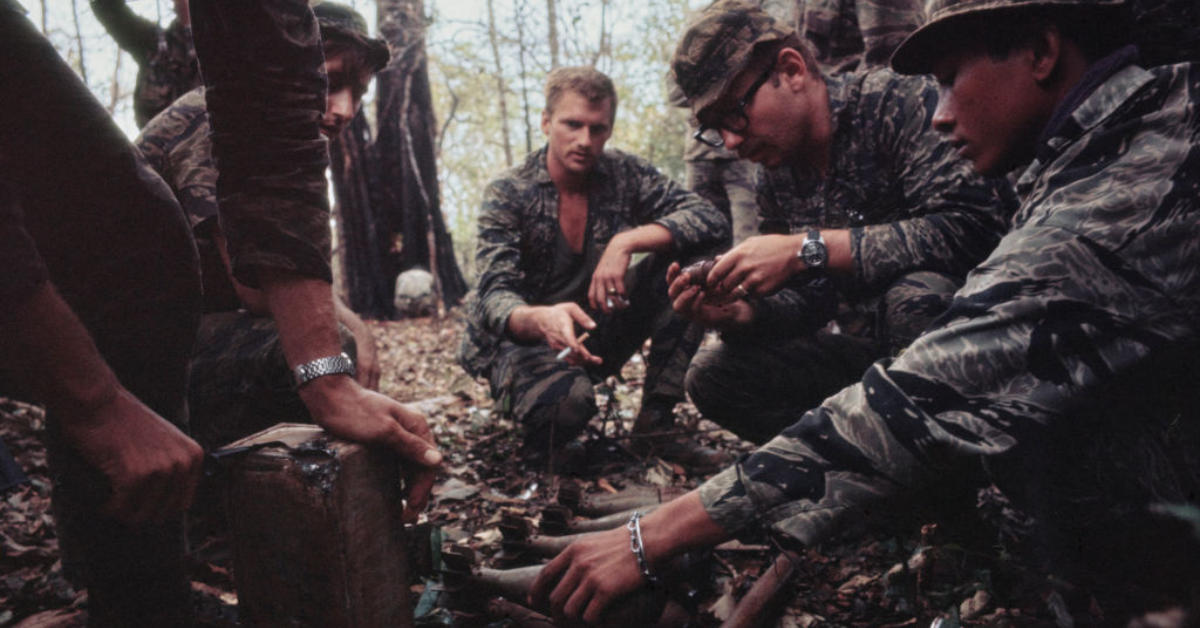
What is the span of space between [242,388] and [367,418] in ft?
5.24

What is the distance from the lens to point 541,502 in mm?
3342

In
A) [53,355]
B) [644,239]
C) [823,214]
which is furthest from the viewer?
[644,239]

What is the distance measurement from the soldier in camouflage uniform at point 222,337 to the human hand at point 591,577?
4.81ft

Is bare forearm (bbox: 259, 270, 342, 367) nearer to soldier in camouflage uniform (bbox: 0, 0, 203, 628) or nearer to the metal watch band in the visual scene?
the metal watch band

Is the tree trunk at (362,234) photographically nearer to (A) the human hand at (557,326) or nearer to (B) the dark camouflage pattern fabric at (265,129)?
(A) the human hand at (557,326)

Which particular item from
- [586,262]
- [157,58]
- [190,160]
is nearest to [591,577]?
[190,160]

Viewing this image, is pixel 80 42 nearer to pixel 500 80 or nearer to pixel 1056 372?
pixel 500 80

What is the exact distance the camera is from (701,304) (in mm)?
3248

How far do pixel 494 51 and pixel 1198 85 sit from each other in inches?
620

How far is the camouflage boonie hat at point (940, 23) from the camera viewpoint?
1716 millimetres

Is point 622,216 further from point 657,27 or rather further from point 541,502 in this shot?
point 657,27

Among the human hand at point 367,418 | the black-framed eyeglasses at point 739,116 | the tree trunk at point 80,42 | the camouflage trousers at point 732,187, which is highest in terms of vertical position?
the tree trunk at point 80,42

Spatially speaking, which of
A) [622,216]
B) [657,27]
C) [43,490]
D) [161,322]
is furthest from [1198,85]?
[657,27]

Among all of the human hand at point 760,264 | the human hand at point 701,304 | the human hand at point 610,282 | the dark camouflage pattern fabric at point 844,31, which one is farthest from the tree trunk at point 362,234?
the human hand at point 760,264
